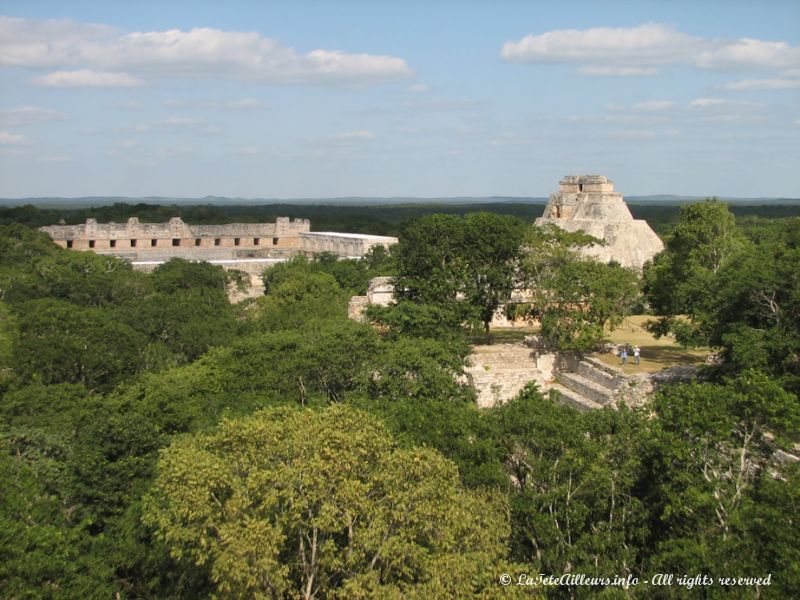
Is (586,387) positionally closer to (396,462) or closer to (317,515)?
(396,462)

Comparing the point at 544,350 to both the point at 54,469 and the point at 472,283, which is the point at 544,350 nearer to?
the point at 472,283

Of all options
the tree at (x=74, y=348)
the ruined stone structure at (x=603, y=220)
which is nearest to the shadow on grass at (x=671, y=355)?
the ruined stone structure at (x=603, y=220)

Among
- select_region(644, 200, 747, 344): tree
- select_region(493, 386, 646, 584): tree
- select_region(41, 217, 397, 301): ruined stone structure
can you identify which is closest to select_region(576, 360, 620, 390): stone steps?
select_region(644, 200, 747, 344): tree

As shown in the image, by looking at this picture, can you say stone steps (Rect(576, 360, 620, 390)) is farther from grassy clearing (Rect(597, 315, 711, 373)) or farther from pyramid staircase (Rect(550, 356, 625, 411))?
grassy clearing (Rect(597, 315, 711, 373))

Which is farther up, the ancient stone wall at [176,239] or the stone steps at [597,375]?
the ancient stone wall at [176,239]

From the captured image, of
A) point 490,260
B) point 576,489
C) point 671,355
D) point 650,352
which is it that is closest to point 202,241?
point 490,260

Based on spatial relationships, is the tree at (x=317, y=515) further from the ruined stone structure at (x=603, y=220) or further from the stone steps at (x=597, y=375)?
the ruined stone structure at (x=603, y=220)

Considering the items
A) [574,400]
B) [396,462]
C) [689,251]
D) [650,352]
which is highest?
[689,251]
